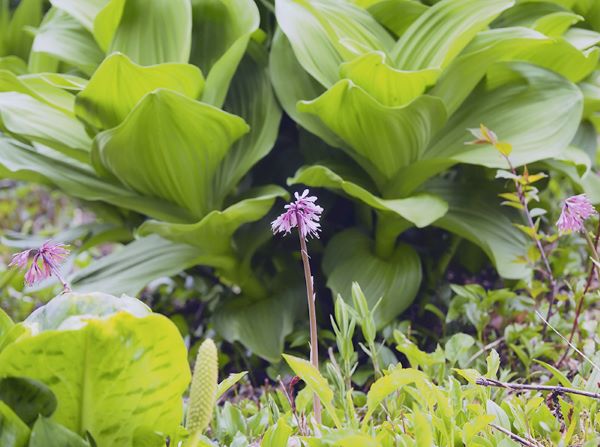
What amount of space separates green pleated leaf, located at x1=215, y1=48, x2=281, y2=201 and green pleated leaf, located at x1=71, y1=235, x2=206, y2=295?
0.63 feet

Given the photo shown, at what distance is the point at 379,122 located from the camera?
1.65 metres

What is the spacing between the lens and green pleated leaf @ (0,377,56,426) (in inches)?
35.0

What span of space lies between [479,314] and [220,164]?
0.71 metres

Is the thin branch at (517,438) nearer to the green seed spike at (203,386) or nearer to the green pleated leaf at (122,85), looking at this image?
the green seed spike at (203,386)


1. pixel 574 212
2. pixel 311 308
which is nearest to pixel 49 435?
pixel 311 308

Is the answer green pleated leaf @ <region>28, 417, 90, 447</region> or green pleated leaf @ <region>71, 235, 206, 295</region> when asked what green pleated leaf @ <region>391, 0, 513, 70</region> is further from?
green pleated leaf @ <region>28, 417, 90, 447</region>

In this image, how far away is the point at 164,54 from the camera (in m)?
1.78

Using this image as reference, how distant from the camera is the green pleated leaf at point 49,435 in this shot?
0.86m

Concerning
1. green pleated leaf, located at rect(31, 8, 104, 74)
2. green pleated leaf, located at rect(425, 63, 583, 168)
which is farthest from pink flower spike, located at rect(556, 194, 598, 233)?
green pleated leaf, located at rect(31, 8, 104, 74)

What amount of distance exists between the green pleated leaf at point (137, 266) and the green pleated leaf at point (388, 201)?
36 centimetres

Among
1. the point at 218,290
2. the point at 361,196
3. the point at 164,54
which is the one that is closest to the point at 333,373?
the point at 361,196

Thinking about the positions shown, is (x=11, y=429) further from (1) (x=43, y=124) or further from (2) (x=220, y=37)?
(2) (x=220, y=37)

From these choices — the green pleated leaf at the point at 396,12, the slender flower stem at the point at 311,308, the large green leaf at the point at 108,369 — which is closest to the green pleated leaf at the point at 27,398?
the large green leaf at the point at 108,369

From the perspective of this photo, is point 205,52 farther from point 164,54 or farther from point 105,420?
point 105,420
